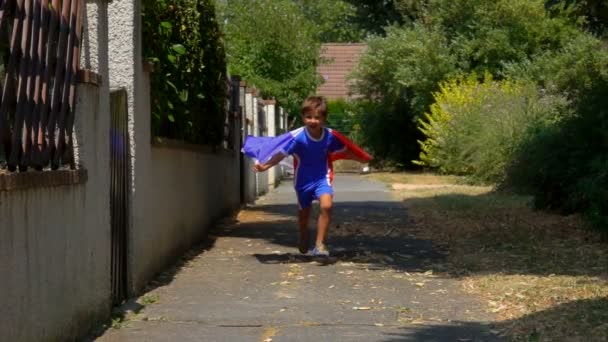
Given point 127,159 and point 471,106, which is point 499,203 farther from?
point 127,159

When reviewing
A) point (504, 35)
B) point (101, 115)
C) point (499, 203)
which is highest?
point (504, 35)

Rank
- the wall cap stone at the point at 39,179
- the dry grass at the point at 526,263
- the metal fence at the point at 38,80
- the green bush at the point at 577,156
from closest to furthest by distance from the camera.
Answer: the wall cap stone at the point at 39,179, the metal fence at the point at 38,80, the dry grass at the point at 526,263, the green bush at the point at 577,156

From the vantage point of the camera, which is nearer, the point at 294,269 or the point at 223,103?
the point at 294,269

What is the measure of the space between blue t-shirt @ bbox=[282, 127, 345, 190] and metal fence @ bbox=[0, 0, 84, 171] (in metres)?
4.57

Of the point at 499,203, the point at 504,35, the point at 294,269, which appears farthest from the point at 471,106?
the point at 294,269

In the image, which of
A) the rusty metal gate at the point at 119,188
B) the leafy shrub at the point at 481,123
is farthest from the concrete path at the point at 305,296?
the leafy shrub at the point at 481,123

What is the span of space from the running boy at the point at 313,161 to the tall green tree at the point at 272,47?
26.6m

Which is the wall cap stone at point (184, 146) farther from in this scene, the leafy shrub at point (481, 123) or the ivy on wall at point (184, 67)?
the leafy shrub at point (481, 123)

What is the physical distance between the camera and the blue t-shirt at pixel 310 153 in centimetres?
1241

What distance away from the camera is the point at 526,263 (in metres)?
11.9

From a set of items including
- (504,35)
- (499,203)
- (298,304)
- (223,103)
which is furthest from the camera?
(504,35)

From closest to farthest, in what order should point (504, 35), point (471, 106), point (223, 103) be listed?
point (223, 103) < point (471, 106) < point (504, 35)

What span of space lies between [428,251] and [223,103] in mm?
4560

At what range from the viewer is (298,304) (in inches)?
371
